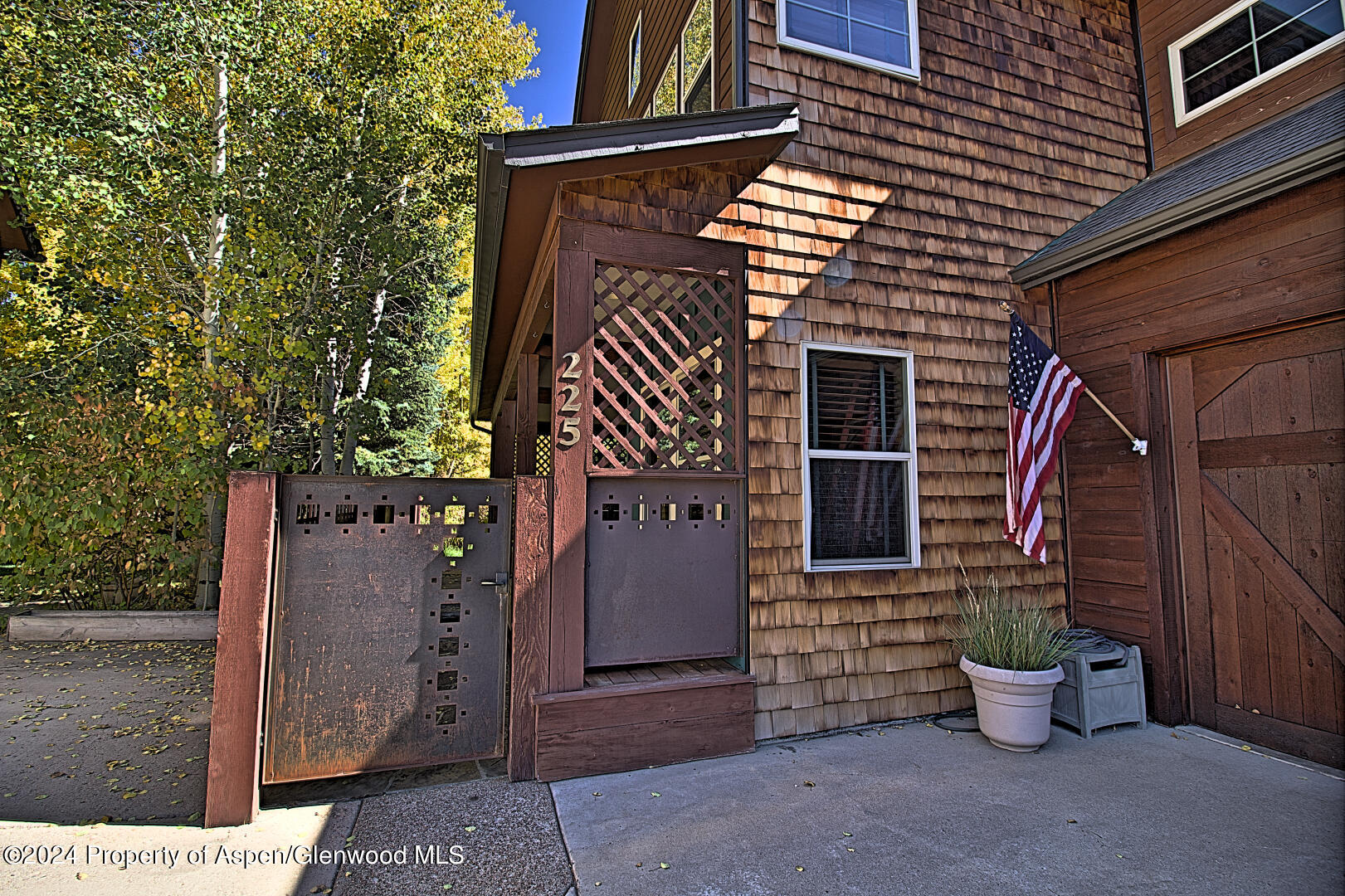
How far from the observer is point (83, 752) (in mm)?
3521

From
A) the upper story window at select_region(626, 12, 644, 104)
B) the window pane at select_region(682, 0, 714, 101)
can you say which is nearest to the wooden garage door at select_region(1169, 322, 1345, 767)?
the window pane at select_region(682, 0, 714, 101)

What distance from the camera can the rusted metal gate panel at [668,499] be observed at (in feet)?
11.1

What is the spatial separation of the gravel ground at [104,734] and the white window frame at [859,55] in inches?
207

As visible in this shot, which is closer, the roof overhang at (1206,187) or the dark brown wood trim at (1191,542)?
the roof overhang at (1206,187)

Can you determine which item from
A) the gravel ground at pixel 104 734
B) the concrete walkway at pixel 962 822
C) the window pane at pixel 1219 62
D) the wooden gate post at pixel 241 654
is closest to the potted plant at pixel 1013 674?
the concrete walkway at pixel 962 822

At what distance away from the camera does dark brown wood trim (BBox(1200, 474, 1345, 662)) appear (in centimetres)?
315

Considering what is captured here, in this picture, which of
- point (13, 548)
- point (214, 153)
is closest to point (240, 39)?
point (214, 153)

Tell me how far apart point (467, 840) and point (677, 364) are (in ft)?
8.18

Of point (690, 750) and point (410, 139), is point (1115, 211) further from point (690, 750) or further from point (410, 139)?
point (410, 139)

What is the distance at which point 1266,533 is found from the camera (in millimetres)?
3436

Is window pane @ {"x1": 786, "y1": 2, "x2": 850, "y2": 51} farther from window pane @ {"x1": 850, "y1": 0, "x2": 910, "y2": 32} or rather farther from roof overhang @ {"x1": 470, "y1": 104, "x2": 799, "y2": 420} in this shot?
roof overhang @ {"x1": 470, "y1": 104, "x2": 799, "y2": 420}

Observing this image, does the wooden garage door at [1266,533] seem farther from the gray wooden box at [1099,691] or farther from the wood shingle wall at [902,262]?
the wood shingle wall at [902,262]

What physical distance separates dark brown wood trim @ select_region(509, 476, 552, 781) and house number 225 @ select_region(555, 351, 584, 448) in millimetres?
239

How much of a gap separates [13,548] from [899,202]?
9.10m
